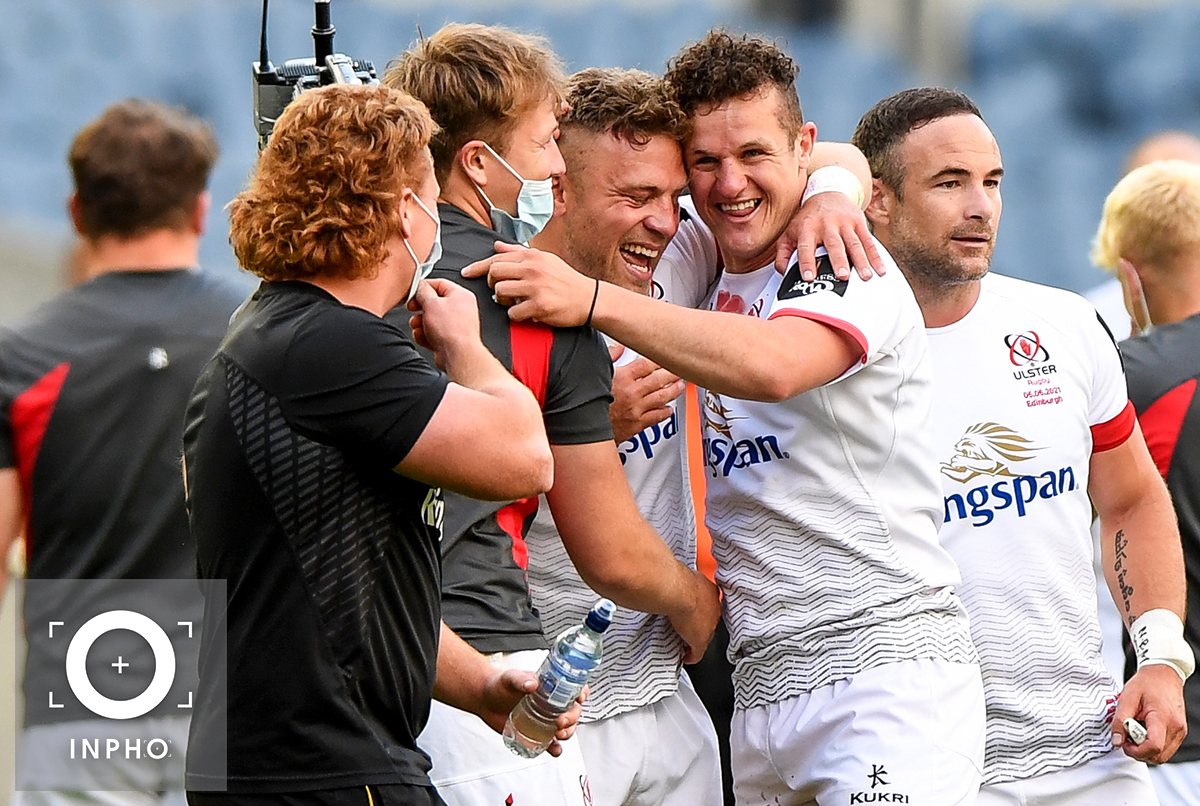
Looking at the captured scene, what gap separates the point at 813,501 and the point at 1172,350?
1666mm

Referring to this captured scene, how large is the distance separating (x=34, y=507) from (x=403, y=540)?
5.37ft

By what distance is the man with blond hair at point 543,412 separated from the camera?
105 inches

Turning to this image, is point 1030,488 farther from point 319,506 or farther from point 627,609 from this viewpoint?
point 319,506

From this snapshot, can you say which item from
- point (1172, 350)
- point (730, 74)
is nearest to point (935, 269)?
point (730, 74)

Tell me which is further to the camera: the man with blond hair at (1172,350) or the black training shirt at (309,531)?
the man with blond hair at (1172,350)

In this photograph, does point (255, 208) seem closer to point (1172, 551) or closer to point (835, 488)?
point (835, 488)

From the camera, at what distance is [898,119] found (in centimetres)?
375

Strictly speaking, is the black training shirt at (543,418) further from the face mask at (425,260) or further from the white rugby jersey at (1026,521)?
the white rugby jersey at (1026,521)

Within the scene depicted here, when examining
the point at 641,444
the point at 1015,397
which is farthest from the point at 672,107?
the point at 1015,397

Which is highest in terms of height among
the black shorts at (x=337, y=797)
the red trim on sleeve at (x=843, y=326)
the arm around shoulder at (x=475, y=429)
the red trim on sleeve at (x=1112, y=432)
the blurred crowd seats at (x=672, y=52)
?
the blurred crowd seats at (x=672, y=52)

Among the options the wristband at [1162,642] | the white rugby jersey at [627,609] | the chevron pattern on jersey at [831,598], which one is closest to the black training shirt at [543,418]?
the white rugby jersey at [627,609]

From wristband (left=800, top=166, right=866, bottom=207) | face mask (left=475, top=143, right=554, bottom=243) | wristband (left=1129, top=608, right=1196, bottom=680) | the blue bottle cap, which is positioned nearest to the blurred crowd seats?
wristband (left=1129, top=608, right=1196, bottom=680)

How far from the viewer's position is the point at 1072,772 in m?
3.52

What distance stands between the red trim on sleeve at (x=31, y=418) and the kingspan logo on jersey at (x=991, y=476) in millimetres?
2102
